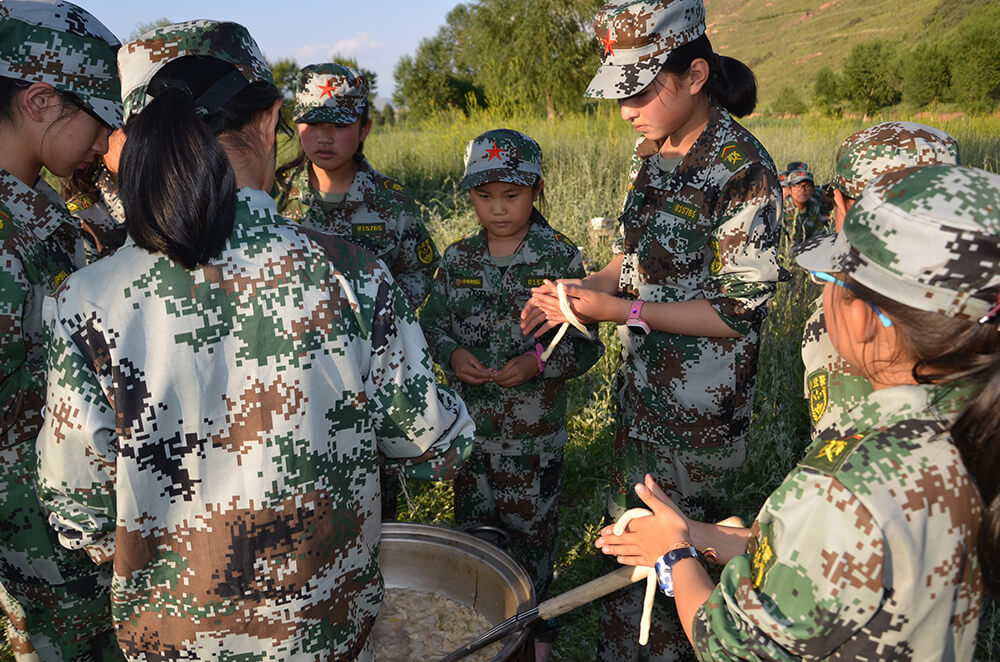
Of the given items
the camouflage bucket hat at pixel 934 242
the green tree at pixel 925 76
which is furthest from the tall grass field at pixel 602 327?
the green tree at pixel 925 76

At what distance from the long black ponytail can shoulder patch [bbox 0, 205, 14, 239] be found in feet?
2.64

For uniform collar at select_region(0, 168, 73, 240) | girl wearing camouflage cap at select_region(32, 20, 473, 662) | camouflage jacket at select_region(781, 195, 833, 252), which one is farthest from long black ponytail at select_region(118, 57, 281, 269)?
camouflage jacket at select_region(781, 195, 833, 252)

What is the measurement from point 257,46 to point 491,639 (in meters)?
1.42

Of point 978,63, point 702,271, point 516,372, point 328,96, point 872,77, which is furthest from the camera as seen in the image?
point 872,77

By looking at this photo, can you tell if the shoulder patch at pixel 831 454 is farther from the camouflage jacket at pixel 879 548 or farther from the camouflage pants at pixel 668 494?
the camouflage pants at pixel 668 494

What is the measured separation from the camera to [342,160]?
335 centimetres

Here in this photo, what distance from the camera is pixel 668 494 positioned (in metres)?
2.40

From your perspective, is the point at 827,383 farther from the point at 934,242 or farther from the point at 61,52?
the point at 61,52

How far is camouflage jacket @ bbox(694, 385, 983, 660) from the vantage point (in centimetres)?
91

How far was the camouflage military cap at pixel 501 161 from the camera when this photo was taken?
2668mm

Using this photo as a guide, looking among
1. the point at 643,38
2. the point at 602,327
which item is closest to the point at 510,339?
the point at 643,38

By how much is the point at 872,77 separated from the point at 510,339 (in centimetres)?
3811

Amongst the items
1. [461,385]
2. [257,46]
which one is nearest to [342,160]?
[461,385]

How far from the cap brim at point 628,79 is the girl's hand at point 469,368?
111cm
